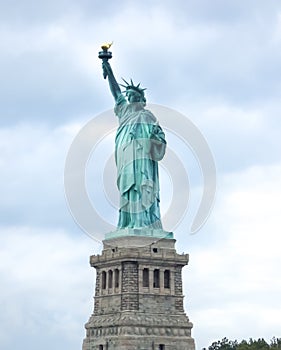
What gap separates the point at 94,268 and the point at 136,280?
4817 millimetres

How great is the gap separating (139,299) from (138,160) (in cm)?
940

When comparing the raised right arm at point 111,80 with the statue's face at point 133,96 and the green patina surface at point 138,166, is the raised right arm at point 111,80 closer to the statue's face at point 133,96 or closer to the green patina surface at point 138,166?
the green patina surface at point 138,166

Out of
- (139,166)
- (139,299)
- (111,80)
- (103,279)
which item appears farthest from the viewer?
(111,80)

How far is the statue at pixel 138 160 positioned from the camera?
199 feet

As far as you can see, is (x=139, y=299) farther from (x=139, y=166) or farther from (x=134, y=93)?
(x=134, y=93)

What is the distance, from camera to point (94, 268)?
62281 mm

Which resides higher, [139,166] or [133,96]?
[133,96]

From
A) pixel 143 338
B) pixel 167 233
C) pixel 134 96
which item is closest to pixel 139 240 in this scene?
pixel 167 233

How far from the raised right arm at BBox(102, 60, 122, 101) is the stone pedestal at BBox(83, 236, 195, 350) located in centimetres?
1109

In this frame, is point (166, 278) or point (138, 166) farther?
point (138, 166)

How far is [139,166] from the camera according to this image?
61.4m

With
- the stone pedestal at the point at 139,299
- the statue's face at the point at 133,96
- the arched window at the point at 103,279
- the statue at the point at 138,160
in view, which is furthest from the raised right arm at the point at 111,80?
the arched window at the point at 103,279

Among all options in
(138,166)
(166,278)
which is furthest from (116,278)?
(138,166)

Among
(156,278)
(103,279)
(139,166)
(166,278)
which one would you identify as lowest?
(156,278)
